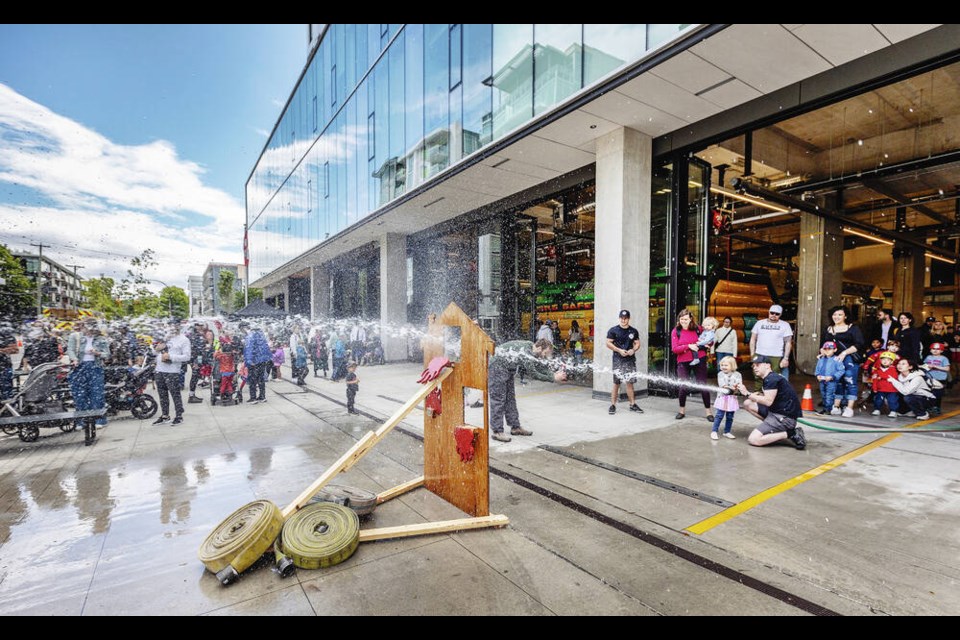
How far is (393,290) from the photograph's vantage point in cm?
1792

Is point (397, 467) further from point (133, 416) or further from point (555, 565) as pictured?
point (133, 416)

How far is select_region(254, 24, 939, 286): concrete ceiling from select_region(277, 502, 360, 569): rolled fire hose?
737 centimetres

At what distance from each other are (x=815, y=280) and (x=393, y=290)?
50.1ft

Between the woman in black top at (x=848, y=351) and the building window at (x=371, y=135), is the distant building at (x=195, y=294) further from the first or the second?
the woman in black top at (x=848, y=351)

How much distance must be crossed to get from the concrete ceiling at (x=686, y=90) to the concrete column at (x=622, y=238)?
1.54 ft

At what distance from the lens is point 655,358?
378 inches

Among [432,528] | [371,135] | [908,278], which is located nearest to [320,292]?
[371,135]

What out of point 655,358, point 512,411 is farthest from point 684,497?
point 655,358

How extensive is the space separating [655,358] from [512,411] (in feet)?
16.0

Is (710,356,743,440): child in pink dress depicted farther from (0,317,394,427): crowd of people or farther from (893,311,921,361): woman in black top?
(0,317,394,427): crowd of people

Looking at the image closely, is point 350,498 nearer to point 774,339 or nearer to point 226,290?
point 774,339

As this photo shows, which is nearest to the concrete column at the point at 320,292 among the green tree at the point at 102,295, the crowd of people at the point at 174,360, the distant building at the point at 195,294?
the crowd of people at the point at 174,360

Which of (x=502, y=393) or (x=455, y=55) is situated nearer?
(x=502, y=393)
